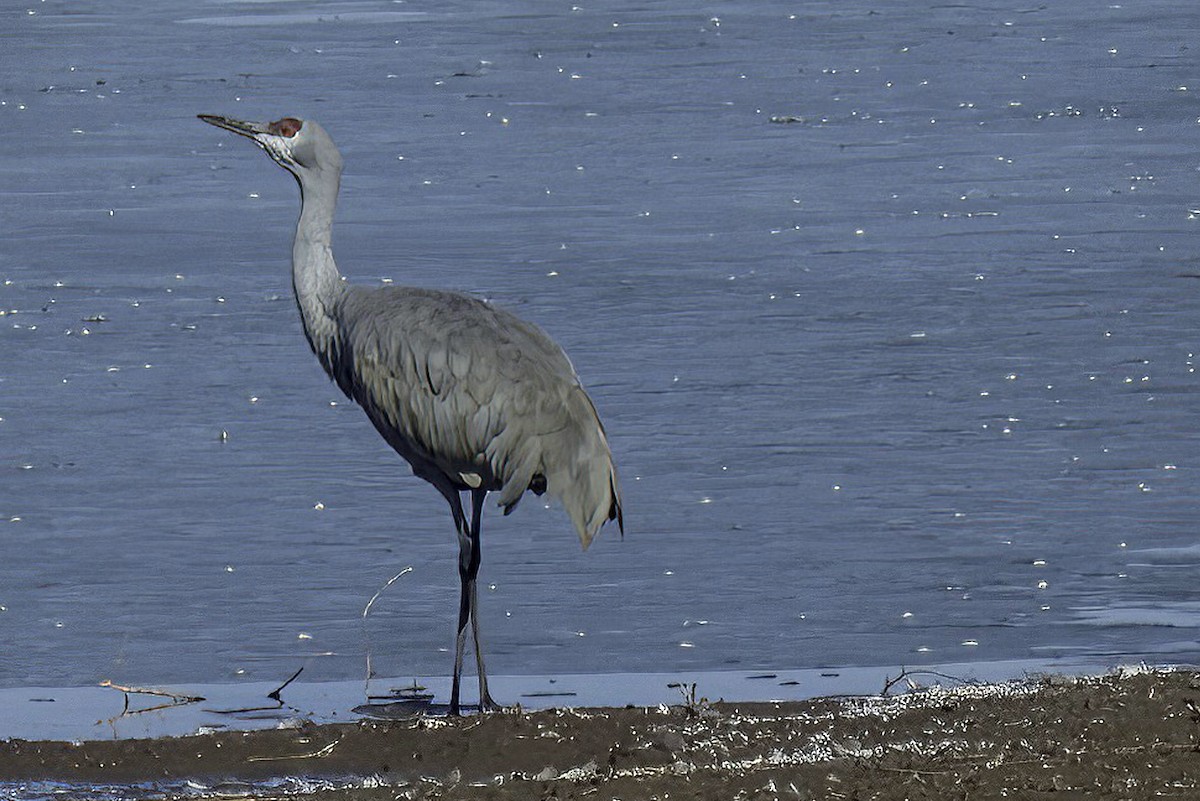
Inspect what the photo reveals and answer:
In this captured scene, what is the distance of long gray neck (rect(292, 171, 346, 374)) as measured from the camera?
7266mm

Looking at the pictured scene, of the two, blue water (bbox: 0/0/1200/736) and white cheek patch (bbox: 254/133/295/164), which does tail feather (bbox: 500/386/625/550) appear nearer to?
blue water (bbox: 0/0/1200/736)

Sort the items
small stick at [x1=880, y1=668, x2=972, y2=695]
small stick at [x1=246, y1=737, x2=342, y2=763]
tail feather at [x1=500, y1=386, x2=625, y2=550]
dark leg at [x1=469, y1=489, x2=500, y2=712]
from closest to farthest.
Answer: small stick at [x1=246, y1=737, x2=342, y2=763] → small stick at [x1=880, y1=668, x2=972, y2=695] → dark leg at [x1=469, y1=489, x2=500, y2=712] → tail feather at [x1=500, y1=386, x2=625, y2=550]

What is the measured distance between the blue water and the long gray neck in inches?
30.0

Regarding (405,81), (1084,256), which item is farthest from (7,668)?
(405,81)

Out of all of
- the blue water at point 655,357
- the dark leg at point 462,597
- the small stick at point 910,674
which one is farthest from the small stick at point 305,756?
the small stick at point 910,674

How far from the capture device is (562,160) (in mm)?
14992

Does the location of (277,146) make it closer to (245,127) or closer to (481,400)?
(245,127)

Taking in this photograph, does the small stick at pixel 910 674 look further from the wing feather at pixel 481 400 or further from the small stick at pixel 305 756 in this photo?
the small stick at pixel 305 756

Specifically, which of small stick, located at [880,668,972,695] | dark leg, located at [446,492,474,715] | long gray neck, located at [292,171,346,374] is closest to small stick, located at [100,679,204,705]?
dark leg, located at [446,492,474,715]

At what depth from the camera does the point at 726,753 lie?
18.0 ft

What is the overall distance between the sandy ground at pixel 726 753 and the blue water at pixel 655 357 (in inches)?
27.2

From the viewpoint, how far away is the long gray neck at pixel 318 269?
7266 millimetres

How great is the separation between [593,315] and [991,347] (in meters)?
1.82

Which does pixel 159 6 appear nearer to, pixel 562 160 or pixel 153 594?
pixel 562 160
